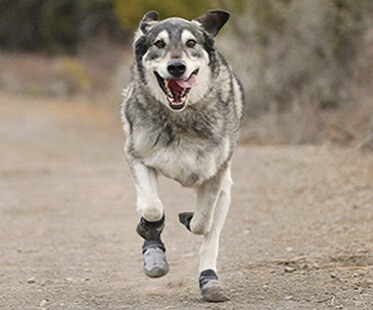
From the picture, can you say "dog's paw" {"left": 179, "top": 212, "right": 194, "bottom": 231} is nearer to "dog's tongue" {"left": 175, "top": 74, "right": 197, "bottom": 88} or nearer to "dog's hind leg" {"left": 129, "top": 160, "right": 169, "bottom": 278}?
"dog's hind leg" {"left": 129, "top": 160, "right": 169, "bottom": 278}

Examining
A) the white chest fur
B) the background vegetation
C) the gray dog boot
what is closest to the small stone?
the gray dog boot

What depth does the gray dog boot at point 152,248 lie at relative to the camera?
6.56 meters

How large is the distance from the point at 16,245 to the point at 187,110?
136 inches

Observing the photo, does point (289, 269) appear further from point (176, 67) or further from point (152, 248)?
point (176, 67)

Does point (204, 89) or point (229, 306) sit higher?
point (204, 89)

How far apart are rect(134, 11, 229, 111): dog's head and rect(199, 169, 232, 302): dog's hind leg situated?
741 millimetres

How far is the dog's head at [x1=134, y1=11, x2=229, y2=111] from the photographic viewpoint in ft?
20.9

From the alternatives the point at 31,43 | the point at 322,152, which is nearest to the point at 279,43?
the point at 322,152

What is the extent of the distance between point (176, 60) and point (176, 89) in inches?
9.2

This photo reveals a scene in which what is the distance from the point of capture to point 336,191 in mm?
11289

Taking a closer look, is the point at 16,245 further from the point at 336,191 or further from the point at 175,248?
the point at 336,191

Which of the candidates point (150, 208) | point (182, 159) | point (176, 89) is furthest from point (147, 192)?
point (176, 89)

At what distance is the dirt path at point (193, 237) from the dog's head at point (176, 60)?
142 cm

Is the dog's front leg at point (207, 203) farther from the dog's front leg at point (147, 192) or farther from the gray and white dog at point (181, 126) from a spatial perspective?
the dog's front leg at point (147, 192)
